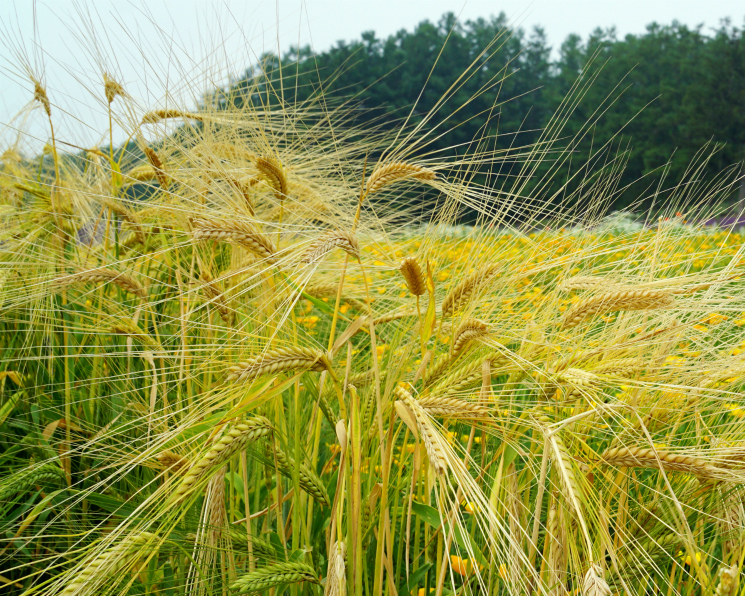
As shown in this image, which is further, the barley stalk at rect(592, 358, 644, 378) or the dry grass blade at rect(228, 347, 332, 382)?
the barley stalk at rect(592, 358, 644, 378)

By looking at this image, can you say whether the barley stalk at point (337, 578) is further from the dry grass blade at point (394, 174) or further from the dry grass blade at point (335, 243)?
the dry grass blade at point (394, 174)

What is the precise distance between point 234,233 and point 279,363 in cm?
27

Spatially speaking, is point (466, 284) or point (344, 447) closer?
point (344, 447)

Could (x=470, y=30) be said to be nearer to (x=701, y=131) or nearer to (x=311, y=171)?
(x=701, y=131)

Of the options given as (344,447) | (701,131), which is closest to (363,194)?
(344,447)

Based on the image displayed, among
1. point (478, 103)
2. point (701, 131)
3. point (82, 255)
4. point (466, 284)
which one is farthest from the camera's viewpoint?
point (478, 103)

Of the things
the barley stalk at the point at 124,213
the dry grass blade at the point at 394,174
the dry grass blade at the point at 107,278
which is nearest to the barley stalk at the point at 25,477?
the dry grass blade at the point at 107,278

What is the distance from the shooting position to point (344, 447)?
89 cm

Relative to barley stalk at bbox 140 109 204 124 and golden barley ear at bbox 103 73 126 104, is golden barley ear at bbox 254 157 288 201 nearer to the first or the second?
barley stalk at bbox 140 109 204 124

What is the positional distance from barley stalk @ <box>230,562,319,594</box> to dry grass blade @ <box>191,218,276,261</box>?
1.62 ft

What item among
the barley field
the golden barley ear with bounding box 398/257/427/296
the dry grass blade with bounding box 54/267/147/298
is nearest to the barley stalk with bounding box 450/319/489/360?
the barley field

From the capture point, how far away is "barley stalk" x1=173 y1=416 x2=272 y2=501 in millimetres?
825

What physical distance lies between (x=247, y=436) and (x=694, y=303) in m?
0.85

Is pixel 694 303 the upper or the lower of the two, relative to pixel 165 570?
upper
